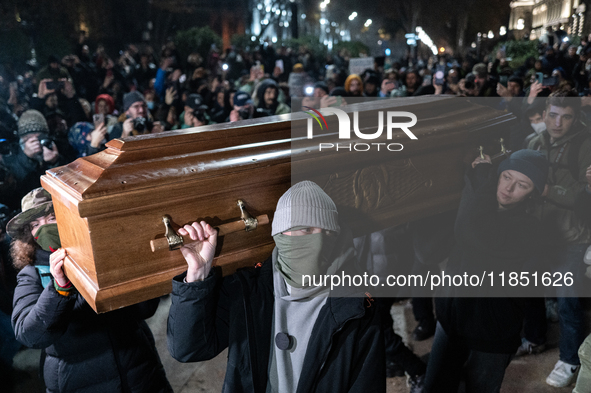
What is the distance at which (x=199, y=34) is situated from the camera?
12492 millimetres

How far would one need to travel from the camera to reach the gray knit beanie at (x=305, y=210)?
1.30 metres

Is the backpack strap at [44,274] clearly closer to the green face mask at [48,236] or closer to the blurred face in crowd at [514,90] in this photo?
the green face mask at [48,236]

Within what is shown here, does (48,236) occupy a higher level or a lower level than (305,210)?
lower

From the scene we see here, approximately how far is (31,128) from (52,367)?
2253 mm

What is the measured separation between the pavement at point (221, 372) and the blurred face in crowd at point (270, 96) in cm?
318

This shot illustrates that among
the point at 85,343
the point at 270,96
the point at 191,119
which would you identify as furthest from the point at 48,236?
the point at 270,96

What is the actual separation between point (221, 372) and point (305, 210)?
7.79 feet

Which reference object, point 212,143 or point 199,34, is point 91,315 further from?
point 199,34

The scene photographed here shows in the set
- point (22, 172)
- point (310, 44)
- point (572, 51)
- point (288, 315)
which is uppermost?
point (310, 44)

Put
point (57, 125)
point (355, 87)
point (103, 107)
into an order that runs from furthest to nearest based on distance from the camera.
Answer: point (355, 87) < point (103, 107) < point (57, 125)

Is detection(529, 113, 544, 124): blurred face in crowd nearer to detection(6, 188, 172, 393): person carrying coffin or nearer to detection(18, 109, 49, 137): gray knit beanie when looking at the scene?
detection(6, 188, 172, 393): person carrying coffin

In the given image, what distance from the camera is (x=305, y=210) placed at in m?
1.30

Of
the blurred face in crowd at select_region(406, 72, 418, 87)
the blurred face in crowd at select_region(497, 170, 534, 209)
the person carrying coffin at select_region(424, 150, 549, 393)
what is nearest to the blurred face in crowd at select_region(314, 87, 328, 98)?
the blurred face in crowd at select_region(406, 72, 418, 87)

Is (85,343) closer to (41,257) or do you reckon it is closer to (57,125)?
(41,257)
